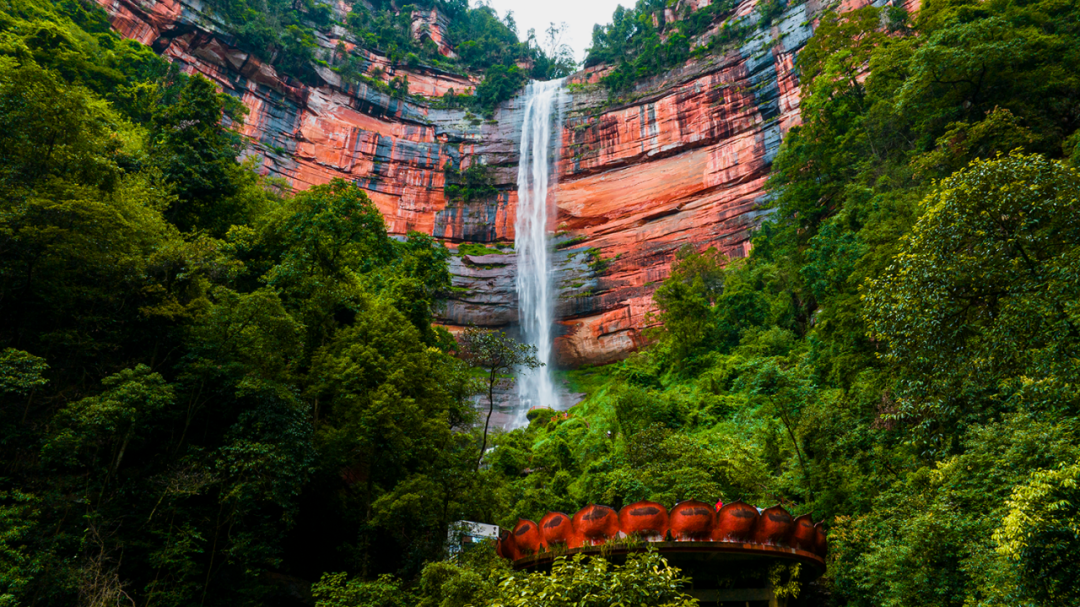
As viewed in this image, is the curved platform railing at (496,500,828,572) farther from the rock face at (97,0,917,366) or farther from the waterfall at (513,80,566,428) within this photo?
the rock face at (97,0,917,366)

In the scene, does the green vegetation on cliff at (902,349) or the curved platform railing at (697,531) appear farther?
the curved platform railing at (697,531)

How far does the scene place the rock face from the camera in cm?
3200

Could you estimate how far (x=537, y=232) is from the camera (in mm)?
37312

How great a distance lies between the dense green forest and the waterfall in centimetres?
1294

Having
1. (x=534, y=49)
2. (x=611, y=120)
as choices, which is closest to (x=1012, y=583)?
(x=611, y=120)

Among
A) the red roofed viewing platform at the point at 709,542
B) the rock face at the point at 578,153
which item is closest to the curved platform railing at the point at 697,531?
the red roofed viewing platform at the point at 709,542

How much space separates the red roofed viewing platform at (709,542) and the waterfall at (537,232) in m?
21.0

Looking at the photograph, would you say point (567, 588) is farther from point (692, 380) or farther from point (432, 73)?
point (432, 73)

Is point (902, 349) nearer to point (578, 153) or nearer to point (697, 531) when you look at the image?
point (697, 531)

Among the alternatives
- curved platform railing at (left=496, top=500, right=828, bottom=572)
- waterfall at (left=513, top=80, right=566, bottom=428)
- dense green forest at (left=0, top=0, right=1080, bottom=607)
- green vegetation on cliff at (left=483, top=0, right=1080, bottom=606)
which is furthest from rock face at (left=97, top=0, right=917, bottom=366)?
curved platform railing at (left=496, top=500, right=828, bottom=572)

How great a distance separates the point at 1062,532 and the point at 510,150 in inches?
1496

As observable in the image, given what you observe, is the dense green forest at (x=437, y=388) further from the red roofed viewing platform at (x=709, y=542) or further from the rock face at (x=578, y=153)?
the rock face at (x=578, y=153)

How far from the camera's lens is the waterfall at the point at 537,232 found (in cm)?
3195

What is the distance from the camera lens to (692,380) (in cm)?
2067
